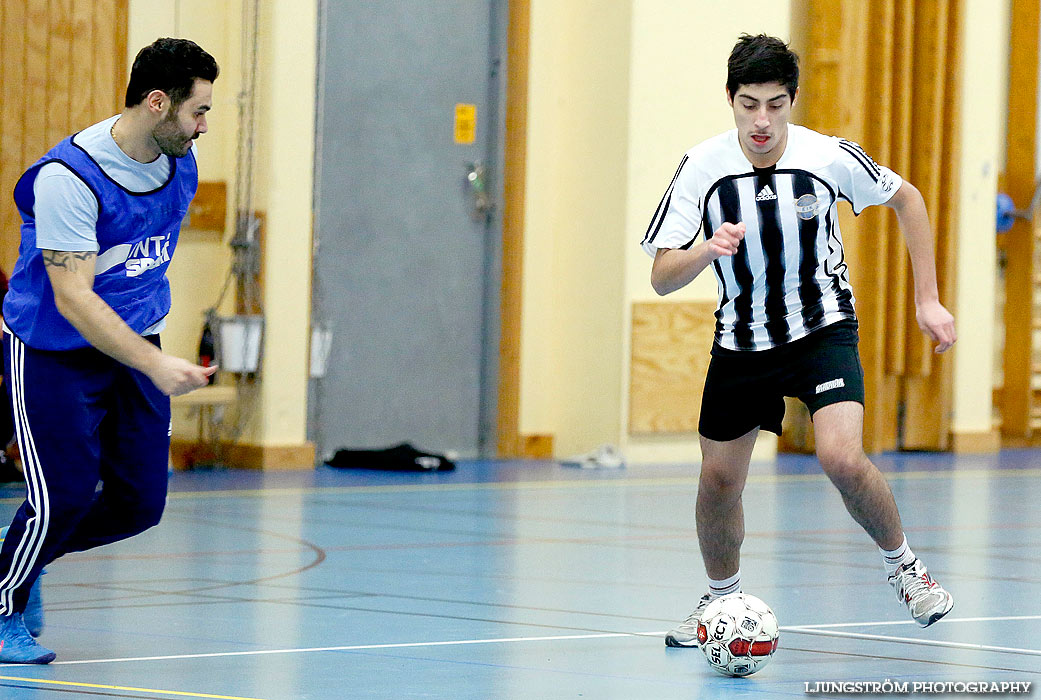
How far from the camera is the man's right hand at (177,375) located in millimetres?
3949

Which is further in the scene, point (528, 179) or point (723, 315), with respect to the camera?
point (528, 179)

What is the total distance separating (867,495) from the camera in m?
4.50

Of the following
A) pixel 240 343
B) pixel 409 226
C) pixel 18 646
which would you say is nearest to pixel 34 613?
pixel 18 646

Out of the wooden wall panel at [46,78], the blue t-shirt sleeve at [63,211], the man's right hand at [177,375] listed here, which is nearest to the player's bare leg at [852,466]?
the man's right hand at [177,375]

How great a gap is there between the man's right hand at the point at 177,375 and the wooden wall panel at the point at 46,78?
495 centimetres

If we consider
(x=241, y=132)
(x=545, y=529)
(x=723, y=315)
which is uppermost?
(x=241, y=132)

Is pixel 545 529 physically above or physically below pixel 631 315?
below

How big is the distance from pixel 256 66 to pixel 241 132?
0.40 meters

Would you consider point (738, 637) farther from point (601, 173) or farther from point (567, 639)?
Answer: point (601, 173)

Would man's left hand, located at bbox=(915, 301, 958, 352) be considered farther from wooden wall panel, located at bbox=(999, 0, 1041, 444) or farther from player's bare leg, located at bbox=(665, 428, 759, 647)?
wooden wall panel, located at bbox=(999, 0, 1041, 444)

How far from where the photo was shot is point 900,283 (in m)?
12.1

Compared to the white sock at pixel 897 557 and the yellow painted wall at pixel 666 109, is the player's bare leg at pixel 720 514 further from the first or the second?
the yellow painted wall at pixel 666 109

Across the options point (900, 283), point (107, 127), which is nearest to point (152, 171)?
point (107, 127)

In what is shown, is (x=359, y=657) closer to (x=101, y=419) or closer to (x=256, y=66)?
(x=101, y=419)
